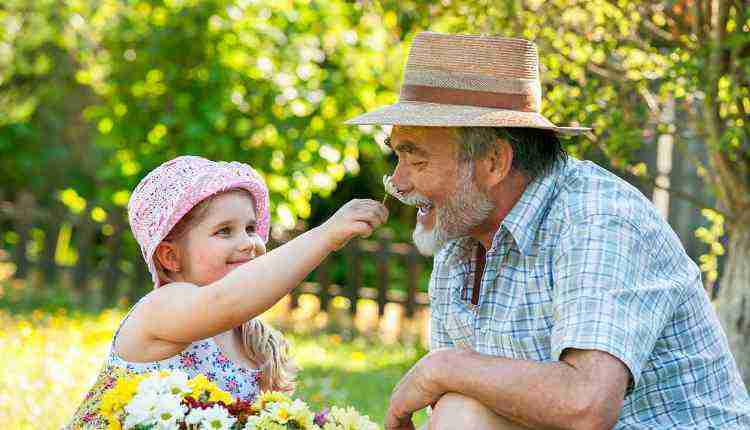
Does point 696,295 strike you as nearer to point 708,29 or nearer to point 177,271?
point 177,271

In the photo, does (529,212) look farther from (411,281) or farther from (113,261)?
(113,261)

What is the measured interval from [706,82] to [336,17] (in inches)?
159

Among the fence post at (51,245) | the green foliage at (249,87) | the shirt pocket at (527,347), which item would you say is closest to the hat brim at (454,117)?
the shirt pocket at (527,347)

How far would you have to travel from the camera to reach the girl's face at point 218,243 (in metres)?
3.33

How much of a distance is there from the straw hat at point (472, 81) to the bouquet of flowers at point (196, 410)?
2.64 feet

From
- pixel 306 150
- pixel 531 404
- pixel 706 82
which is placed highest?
pixel 706 82

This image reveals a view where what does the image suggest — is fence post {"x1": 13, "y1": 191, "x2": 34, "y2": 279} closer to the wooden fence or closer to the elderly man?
the wooden fence

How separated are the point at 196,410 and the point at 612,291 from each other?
1028mm

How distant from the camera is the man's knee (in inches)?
111

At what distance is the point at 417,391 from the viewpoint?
2949 millimetres

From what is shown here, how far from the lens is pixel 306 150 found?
27.3 feet

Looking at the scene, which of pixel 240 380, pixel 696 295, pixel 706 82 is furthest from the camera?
pixel 706 82

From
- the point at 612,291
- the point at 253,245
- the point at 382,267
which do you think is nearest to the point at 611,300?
the point at 612,291

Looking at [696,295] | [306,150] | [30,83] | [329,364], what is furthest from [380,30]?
[696,295]
